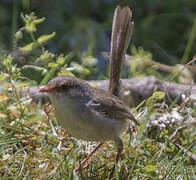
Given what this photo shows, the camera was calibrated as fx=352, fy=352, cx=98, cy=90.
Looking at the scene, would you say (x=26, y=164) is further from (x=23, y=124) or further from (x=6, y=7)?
(x=6, y=7)

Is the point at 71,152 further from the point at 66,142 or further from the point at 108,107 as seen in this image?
the point at 108,107

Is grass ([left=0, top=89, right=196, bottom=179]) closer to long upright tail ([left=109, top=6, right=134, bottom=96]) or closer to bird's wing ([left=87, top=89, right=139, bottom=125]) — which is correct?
bird's wing ([left=87, top=89, right=139, bottom=125])

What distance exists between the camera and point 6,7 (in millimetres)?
6098

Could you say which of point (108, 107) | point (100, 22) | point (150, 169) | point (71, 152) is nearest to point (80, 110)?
point (108, 107)

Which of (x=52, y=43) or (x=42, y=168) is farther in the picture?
(x=52, y=43)

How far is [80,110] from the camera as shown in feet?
8.22

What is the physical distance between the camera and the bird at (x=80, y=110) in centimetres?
250

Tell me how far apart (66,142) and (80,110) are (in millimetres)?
783

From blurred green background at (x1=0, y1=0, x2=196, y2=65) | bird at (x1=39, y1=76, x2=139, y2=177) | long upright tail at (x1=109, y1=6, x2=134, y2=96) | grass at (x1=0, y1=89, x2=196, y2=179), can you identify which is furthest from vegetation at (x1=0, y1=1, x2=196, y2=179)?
blurred green background at (x1=0, y1=0, x2=196, y2=65)

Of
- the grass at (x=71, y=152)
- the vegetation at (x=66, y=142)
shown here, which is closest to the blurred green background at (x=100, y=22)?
the vegetation at (x=66, y=142)

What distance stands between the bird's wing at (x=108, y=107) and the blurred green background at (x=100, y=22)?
2514 mm

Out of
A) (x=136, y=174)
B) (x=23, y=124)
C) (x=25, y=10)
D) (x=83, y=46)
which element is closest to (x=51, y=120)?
(x=23, y=124)

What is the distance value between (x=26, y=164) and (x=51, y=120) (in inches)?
29.1

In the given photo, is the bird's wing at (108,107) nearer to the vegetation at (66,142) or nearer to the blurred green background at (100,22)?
the vegetation at (66,142)
